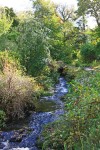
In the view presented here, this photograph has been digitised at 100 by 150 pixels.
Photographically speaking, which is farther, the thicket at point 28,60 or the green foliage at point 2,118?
the thicket at point 28,60

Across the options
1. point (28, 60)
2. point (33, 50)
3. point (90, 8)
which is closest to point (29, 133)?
point (28, 60)

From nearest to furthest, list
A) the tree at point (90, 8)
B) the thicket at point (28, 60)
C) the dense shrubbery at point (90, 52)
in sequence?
1. the thicket at point (28, 60)
2. the dense shrubbery at point (90, 52)
3. the tree at point (90, 8)

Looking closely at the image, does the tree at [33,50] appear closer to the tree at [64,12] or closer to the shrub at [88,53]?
the shrub at [88,53]

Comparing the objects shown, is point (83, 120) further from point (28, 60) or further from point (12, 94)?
point (28, 60)

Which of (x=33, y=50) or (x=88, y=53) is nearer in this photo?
(x=33, y=50)

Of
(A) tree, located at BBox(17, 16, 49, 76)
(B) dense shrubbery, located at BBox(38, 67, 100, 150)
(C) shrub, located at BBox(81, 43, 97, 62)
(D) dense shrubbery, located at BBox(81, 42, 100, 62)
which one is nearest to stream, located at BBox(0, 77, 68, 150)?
(B) dense shrubbery, located at BBox(38, 67, 100, 150)

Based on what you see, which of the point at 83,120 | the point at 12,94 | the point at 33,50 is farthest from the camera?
the point at 33,50

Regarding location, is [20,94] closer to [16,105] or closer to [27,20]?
[16,105]

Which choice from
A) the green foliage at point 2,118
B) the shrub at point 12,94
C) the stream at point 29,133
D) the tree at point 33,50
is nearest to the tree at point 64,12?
the tree at point 33,50

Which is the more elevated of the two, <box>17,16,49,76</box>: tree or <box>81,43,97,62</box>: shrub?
<box>81,43,97,62</box>: shrub

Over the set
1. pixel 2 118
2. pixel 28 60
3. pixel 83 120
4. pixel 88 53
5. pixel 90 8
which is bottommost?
pixel 83 120

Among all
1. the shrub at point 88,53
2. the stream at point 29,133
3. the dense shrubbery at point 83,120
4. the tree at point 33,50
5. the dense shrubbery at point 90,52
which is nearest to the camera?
the dense shrubbery at point 83,120

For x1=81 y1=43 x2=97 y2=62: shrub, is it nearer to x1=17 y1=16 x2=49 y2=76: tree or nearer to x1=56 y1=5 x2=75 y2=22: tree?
x1=17 y1=16 x2=49 y2=76: tree

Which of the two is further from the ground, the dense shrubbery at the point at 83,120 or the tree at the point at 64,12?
the tree at the point at 64,12
